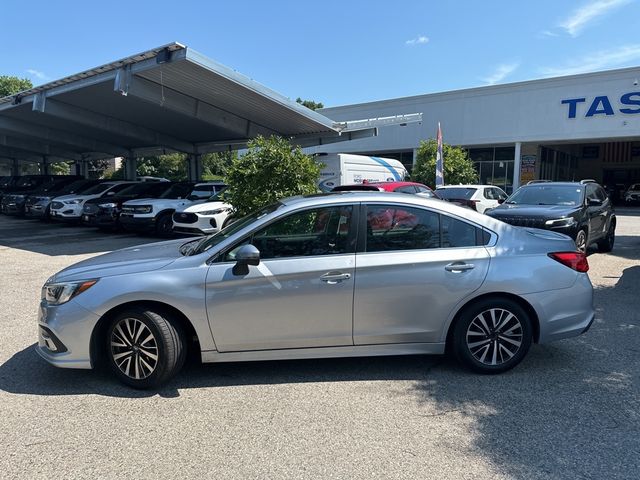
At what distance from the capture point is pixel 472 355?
13.9 feet

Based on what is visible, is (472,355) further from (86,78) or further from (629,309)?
(86,78)

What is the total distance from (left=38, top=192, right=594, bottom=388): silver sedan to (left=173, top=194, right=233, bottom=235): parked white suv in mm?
8753

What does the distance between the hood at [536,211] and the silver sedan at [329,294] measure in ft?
17.4

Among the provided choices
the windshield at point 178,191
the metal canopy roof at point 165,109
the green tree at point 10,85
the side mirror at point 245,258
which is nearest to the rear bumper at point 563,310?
the side mirror at point 245,258

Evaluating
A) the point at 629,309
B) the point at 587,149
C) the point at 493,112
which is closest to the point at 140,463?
the point at 629,309

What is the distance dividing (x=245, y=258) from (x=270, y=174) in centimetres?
623

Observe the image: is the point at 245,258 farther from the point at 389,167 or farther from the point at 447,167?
the point at 447,167

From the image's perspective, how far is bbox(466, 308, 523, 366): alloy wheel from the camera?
422 centimetres

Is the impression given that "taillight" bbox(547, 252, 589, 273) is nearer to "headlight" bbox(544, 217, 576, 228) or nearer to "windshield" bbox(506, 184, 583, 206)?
"headlight" bbox(544, 217, 576, 228)

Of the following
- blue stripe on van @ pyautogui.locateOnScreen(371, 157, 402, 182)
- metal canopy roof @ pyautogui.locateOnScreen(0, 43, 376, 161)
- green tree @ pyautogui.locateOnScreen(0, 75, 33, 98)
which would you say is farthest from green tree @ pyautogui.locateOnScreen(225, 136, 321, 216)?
green tree @ pyautogui.locateOnScreen(0, 75, 33, 98)

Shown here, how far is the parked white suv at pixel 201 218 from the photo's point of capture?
13040 millimetres

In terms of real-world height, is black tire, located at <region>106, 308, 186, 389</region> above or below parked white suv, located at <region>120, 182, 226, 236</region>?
below

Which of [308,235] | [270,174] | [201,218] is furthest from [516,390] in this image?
[201,218]

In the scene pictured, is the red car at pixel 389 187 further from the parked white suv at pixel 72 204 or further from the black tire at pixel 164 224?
the parked white suv at pixel 72 204
